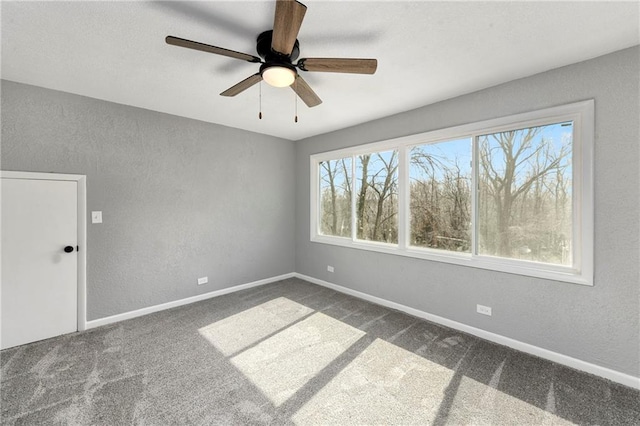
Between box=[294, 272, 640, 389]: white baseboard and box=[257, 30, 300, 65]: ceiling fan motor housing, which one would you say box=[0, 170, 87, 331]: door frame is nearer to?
box=[257, 30, 300, 65]: ceiling fan motor housing

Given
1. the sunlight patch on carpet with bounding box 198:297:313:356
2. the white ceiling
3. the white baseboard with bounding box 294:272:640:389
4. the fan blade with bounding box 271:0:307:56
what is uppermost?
the white ceiling

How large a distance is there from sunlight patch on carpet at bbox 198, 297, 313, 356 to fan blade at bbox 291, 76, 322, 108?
2.44 m

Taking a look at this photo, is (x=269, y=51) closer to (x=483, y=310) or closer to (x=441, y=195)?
(x=441, y=195)

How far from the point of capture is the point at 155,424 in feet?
5.58

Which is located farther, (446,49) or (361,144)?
(361,144)

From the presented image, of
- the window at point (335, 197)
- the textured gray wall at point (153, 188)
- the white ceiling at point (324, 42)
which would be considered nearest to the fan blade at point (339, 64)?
the white ceiling at point (324, 42)

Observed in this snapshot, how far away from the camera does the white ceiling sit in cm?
166

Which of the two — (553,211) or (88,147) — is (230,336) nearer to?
(88,147)

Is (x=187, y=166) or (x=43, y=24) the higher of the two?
(x=43, y=24)

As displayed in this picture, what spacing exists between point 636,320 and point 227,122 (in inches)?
189

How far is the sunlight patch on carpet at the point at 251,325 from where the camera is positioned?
2.71m

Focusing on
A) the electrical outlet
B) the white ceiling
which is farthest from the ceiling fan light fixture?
the electrical outlet

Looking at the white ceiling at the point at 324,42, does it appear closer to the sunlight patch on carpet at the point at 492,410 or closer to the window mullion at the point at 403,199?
the window mullion at the point at 403,199

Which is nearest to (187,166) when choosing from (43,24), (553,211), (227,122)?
(227,122)
